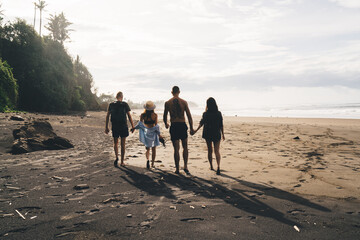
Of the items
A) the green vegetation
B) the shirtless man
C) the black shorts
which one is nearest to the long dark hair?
the shirtless man

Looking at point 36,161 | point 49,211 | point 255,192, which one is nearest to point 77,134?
point 36,161

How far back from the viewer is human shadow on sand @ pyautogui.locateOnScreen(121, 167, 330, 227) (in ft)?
12.8

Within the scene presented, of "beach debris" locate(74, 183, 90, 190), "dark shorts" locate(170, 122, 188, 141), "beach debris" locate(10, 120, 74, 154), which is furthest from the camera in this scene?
"beach debris" locate(10, 120, 74, 154)

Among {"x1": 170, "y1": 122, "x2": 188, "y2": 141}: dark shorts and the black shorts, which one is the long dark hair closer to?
{"x1": 170, "y1": 122, "x2": 188, "y2": 141}: dark shorts

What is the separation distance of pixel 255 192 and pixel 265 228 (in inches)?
60.1

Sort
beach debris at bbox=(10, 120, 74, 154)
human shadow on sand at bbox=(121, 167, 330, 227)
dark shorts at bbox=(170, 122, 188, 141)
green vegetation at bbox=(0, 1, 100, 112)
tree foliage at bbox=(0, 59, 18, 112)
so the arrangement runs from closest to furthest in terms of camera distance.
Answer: human shadow on sand at bbox=(121, 167, 330, 227)
dark shorts at bbox=(170, 122, 188, 141)
beach debris at bbox=(10, 120, 74, 154)
tree foliage at bbox=(0, 59, 18, 112)
green vegetation at bbox=(0, 1, 100, 112)

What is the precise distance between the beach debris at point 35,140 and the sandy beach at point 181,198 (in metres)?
0.76

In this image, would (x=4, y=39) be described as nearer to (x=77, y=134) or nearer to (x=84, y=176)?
(x=77, y=134)

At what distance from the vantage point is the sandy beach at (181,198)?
3.16m

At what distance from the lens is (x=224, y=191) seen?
478 cm

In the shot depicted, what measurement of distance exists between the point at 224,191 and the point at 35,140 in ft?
25.3

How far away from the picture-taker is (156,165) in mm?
7160

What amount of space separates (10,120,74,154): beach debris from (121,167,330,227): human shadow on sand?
4.71 m

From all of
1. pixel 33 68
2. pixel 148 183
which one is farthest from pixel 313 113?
pixel 33 68
